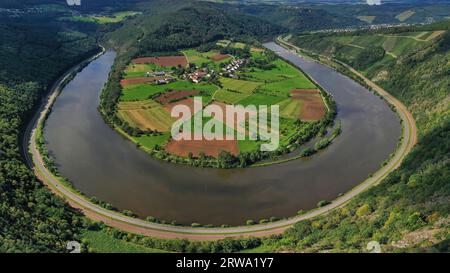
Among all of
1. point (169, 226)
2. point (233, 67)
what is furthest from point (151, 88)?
point (169, 226)

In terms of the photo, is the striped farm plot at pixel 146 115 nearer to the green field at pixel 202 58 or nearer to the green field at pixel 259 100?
the green field at pixel 259 100

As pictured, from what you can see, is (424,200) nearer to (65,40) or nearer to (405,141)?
(405,141)

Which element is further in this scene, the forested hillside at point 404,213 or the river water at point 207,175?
the river water at point 207,175

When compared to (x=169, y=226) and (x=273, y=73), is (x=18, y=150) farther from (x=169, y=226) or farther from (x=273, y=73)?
(x=273, y=73)

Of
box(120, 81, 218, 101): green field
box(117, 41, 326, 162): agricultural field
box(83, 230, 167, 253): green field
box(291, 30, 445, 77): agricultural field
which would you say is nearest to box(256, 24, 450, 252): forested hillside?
box(83, 230, 167, 253): green field

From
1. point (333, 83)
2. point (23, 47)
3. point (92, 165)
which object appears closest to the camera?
point (92, 165)

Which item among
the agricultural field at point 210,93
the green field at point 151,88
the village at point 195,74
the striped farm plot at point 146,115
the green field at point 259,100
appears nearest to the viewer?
the agricultural field at point 210,93

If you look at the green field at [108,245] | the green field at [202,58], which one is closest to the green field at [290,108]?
the green field at [202,58]
